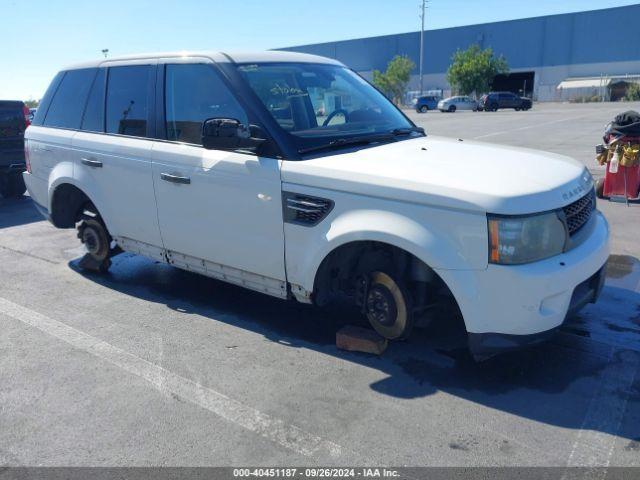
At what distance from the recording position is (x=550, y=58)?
65938 millimetres

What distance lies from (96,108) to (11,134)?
636 cm

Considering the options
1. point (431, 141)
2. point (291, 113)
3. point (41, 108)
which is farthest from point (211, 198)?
point (41, 108)

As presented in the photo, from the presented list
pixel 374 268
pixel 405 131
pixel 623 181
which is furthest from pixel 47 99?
pixel 623 181

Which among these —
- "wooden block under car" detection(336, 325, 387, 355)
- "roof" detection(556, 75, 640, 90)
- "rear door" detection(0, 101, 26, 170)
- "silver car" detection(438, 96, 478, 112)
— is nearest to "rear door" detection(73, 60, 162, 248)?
"wooden block under car" detection(336, 325, 387, 355)

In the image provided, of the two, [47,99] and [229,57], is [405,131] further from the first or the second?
[47,99]

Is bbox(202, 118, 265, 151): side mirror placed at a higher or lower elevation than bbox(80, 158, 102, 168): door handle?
higher

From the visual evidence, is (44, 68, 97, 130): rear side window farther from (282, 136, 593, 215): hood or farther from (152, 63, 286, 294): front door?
(282, 136, 593, 215): hood

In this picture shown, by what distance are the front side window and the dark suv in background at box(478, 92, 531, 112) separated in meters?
45.9

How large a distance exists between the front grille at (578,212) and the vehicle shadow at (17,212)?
7979mm

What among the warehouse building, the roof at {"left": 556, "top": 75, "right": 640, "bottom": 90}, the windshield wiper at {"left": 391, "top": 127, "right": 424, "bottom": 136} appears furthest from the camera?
the warehouse building

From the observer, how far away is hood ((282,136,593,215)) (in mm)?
3018

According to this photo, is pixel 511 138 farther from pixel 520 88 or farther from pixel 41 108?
pixel 520 88

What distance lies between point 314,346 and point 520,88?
72.7m

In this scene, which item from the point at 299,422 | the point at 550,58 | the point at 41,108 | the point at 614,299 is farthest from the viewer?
the point at 550,58
